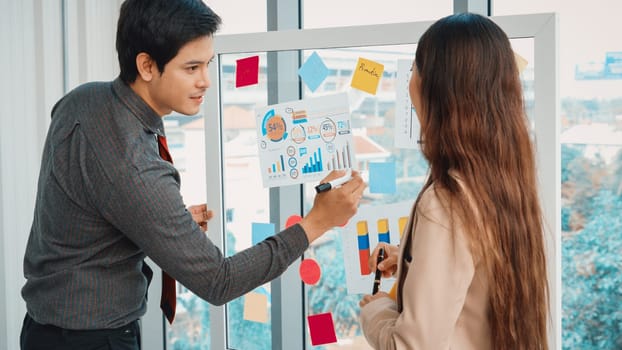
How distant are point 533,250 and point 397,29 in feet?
2.65

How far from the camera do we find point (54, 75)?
244 cm

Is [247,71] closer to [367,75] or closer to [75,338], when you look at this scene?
[367,75]

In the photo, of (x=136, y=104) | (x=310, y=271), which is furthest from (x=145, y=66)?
(x=310, y=271)

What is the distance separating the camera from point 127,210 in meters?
1.20

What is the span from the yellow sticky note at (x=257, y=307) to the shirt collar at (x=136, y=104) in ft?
2.89

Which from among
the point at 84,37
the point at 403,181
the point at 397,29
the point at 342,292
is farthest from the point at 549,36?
the point at 84,37

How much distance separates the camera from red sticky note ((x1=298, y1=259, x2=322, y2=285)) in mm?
1901

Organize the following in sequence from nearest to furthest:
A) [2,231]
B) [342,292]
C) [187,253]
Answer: [187,253], [342,292], [2,231]

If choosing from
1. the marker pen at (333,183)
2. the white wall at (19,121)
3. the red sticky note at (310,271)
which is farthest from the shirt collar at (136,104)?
the white wall at (19,121)

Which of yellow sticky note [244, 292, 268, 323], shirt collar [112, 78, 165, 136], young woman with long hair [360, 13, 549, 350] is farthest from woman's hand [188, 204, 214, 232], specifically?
young woman with long hair [360, 13, 549, 350]

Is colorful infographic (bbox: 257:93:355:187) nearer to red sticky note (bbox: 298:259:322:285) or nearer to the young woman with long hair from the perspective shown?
red sticky note (bbox: 298:259:322:285)

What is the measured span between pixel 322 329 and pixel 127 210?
3.00ft

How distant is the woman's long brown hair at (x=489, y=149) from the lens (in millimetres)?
1029

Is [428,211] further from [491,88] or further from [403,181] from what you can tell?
[403,181]
